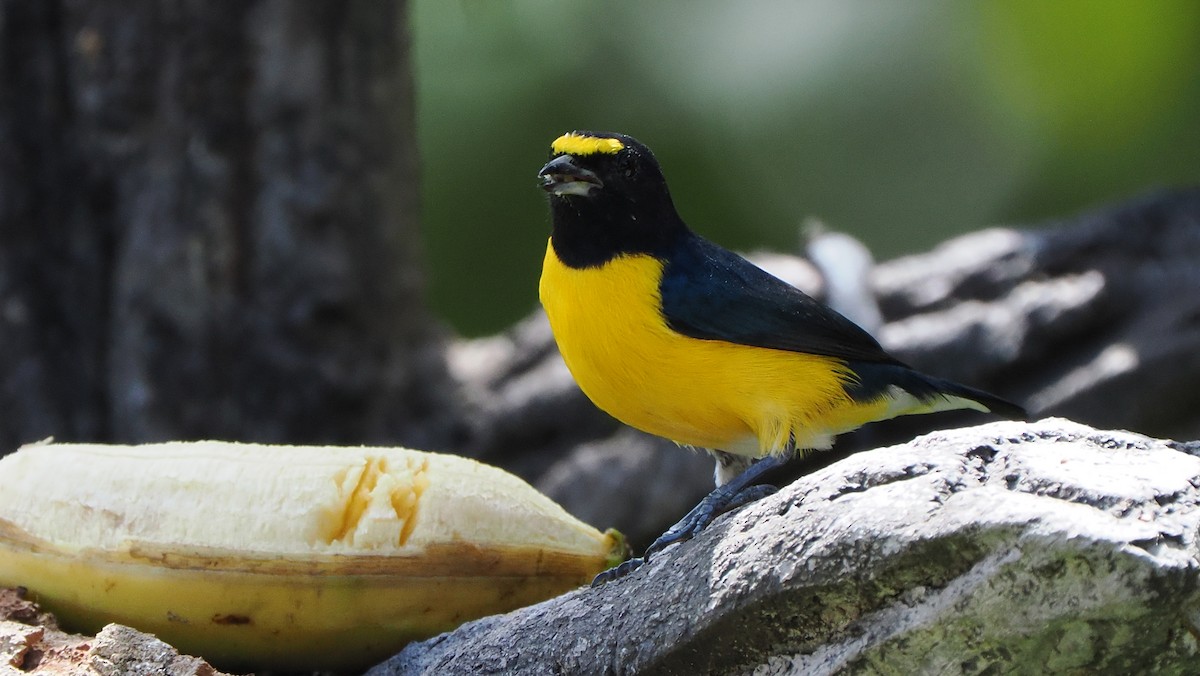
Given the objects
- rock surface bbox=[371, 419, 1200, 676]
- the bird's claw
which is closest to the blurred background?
the bird's claw

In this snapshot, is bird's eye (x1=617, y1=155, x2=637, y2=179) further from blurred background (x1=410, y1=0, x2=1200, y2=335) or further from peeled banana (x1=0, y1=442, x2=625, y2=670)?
blurred background (x1=410, y1=0, x2=1200, y2=335)

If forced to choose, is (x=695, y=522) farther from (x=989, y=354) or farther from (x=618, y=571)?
(x=989, y=354)

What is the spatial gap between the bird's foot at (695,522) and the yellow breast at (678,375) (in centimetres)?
20

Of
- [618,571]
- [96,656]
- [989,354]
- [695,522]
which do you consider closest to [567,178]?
[695,522]

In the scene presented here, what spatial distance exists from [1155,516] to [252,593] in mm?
1456

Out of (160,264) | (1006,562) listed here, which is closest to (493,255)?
(160,264)

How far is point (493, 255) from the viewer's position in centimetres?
827

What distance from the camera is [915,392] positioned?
319cm

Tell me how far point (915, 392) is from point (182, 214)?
10.7 feet

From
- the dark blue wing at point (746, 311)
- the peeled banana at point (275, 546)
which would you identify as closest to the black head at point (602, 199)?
the dark blue wing at point (746, 311)

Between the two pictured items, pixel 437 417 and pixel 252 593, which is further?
pixel 437 417

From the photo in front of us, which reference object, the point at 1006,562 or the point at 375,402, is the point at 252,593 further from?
the point at 375,402

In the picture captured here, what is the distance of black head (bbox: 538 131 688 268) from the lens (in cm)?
308

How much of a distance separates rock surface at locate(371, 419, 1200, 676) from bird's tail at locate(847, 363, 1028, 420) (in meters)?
1.14
